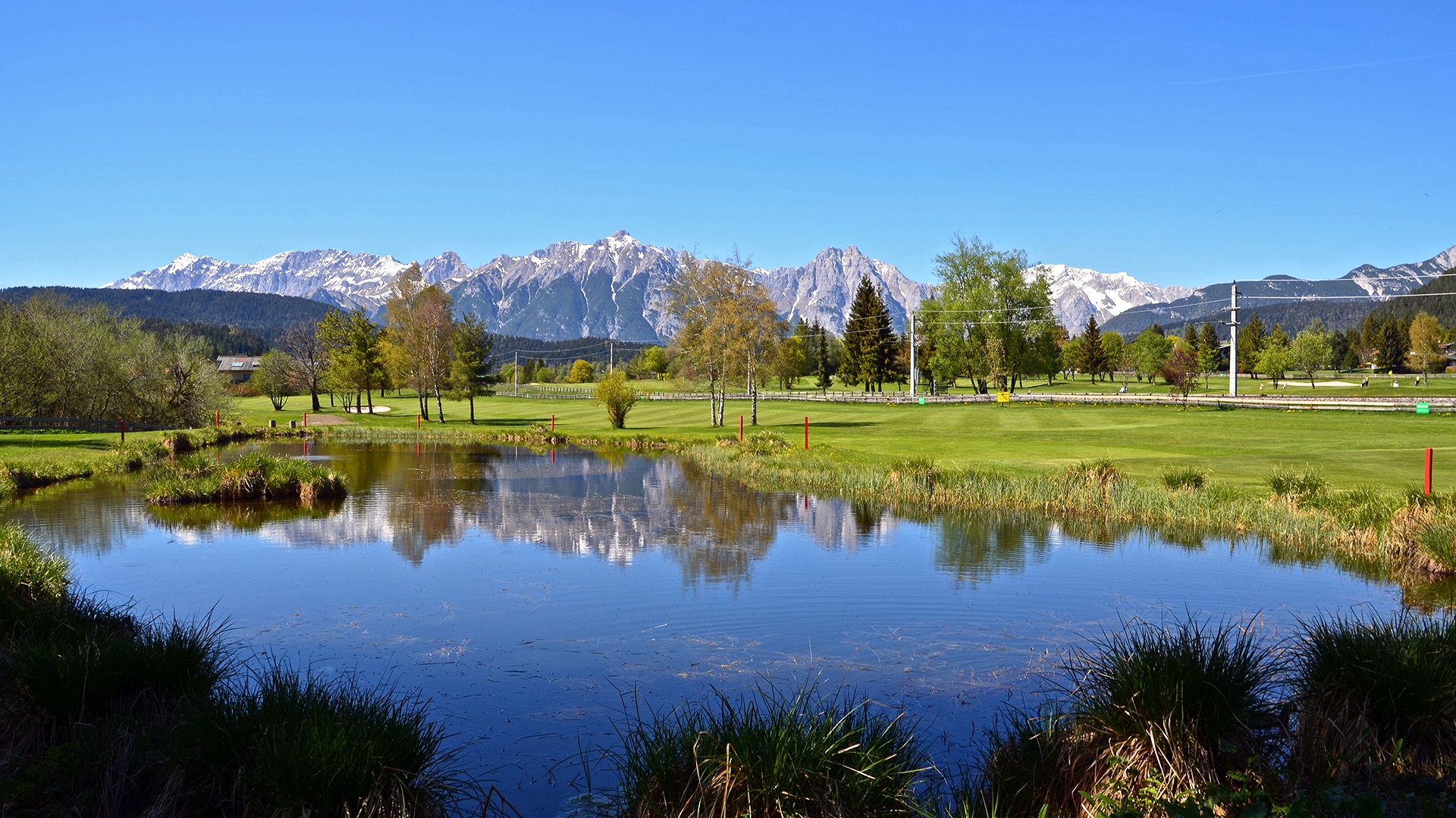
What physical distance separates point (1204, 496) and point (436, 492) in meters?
18.4

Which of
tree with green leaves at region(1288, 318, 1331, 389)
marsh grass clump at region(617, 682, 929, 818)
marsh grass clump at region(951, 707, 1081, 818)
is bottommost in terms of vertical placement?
marsh grass clump at region(951, 707, 1081, 818)

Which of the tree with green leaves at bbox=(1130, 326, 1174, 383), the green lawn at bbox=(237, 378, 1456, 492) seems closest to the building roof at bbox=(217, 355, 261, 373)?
the green lawn at bbox=(237, 378, 1456, 492)

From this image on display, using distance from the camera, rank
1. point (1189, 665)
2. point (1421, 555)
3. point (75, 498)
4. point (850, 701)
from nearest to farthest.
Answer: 1. point (1189, 665)
2. point (850, 701)
3. point (1421, 555)
4. point (75, 498)

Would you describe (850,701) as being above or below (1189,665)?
below

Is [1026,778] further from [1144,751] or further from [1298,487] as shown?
[1298,487]

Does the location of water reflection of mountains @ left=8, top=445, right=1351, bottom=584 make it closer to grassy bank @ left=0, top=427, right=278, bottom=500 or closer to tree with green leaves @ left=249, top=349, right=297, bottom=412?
grassy bank @ left=0, top=427, right=278, bottom=500

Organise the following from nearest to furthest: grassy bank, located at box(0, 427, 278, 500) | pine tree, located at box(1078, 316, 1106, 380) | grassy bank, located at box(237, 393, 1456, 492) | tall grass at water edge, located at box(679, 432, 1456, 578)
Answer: tall grass at water edge, located at box(679, 432, 1456, 578)
grassy bank, located at box(237, 393, 1456, 492)
grassy bank, located at box(0, 427, 278, 500)
pine tree, located at box(1078, 316, 1106, 380)

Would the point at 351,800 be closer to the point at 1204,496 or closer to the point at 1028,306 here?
the point at 1204,496

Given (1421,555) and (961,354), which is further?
(961,354)

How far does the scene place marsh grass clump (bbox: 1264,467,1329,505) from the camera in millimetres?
18500

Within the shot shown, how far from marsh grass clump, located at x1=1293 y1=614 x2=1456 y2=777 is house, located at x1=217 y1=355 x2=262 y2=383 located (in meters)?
154

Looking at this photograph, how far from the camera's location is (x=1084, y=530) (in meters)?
19.1

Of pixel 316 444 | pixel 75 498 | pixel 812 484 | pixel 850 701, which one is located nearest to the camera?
pixel 850 701

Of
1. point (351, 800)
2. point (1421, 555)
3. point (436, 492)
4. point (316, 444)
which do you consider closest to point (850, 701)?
point (351, 800)
